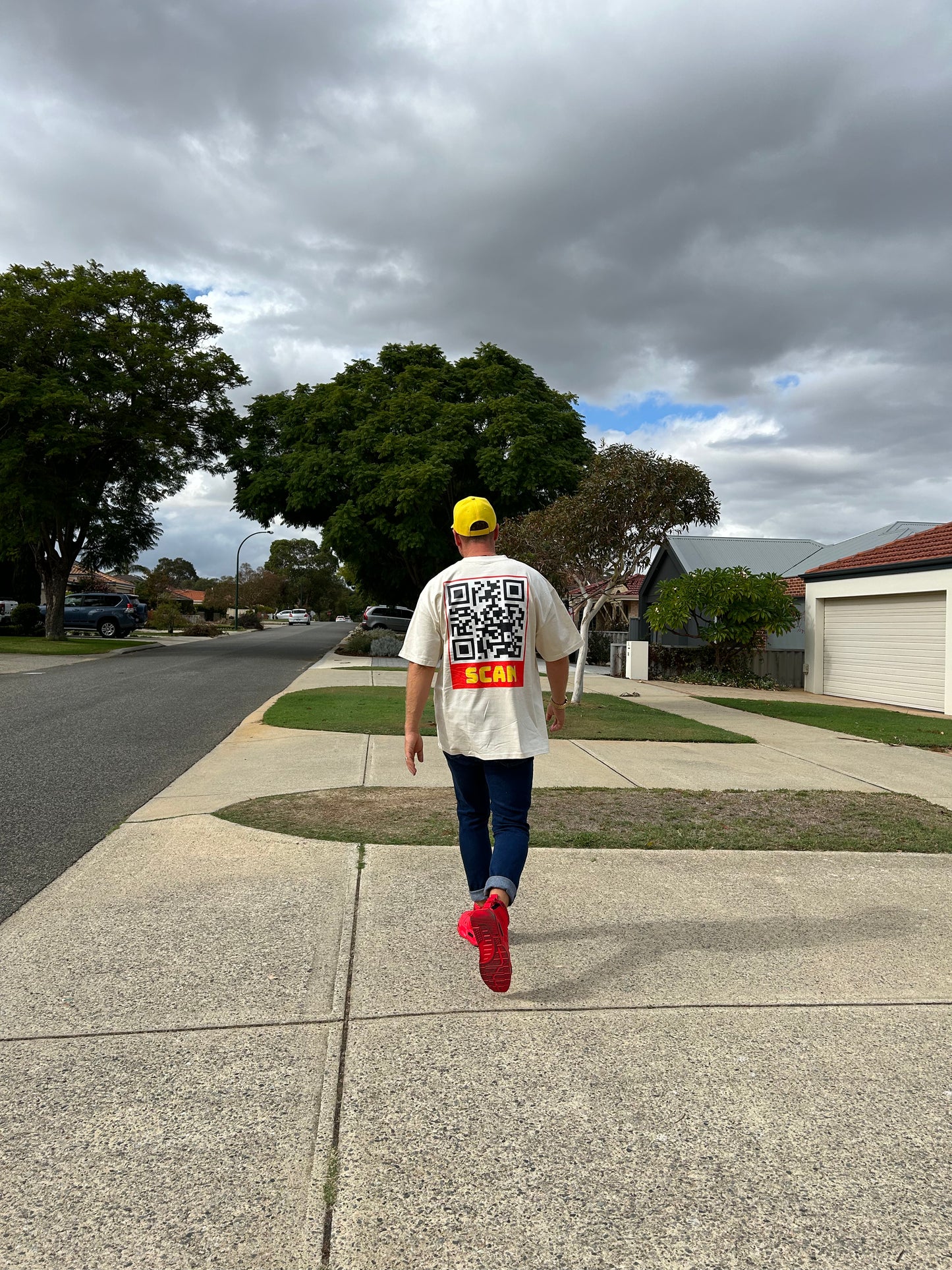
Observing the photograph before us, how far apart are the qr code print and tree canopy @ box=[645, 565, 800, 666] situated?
59.4 feet

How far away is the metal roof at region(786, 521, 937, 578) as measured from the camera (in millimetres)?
25188

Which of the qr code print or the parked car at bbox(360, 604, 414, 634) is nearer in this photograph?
the qr code print

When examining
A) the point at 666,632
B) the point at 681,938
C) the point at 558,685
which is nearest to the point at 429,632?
the point at 558,685

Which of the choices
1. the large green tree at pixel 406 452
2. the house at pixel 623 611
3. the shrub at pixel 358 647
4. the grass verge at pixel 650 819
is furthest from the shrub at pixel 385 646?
the grass verge at pixel 650 819

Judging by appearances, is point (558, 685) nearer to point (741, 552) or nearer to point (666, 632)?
point (666, 632)

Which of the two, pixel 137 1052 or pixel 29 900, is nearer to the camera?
pixel 137 1052

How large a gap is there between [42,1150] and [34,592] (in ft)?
187

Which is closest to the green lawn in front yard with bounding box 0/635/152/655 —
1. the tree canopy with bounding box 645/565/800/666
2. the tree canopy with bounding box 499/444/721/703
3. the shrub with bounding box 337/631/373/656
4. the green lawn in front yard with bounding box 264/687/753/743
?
the shrub with bounding box 337/631/373/656

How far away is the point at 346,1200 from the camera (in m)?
2.18

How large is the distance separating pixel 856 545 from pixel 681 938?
25552 mm

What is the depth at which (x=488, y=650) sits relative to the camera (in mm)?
3551

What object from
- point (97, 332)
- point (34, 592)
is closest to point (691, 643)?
point (97, 332)

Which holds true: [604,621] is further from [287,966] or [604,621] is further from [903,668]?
[287,966]

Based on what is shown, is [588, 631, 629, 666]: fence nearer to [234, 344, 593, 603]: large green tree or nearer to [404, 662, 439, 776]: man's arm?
[234, 344, 593, 603]: large green tree
